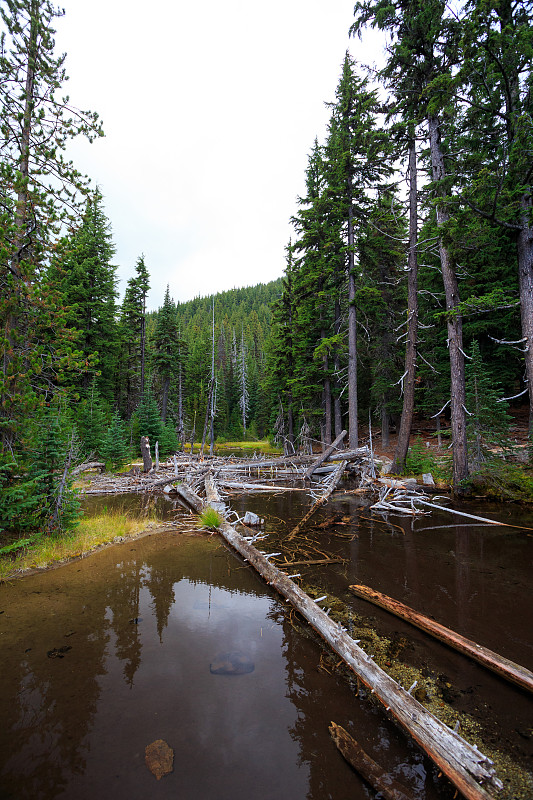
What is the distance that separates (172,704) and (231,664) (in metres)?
0.84

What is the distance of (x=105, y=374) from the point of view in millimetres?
30109

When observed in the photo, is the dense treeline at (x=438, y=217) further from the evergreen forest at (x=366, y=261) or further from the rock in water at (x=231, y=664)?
the rock in water at (x=231, y=664)

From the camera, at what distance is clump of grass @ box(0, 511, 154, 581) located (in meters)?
6.63

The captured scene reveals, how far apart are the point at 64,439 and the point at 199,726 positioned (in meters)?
6.38

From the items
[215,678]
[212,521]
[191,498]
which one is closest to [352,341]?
[191,498]

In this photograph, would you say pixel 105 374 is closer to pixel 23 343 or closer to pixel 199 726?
pixel 23 343

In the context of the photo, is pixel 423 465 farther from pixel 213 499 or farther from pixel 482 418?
pixel 213 499

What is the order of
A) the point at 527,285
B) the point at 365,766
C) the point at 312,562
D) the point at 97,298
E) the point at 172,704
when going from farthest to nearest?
the point at 97,298
the point at 527,285
the point at 312,562
the point at 172,704
the point at 365,766

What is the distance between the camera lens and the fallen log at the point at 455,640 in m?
3.44

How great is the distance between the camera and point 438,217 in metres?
13.7

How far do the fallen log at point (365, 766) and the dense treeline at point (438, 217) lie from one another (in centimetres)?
968

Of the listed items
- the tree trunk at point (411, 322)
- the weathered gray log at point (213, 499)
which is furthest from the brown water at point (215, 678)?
the tree trunk at point (411, 322)

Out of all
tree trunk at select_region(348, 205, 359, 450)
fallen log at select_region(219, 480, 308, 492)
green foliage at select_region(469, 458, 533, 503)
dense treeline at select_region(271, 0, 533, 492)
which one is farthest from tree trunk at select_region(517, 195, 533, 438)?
fallen log at select_region(219, 480, 308, 492)

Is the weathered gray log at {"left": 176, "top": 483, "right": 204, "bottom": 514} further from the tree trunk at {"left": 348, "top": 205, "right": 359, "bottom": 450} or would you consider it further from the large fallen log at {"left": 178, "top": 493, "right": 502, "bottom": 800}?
the tree trunk at {"left": 348, "top": 205, "right": 359, "bottom": 450}
